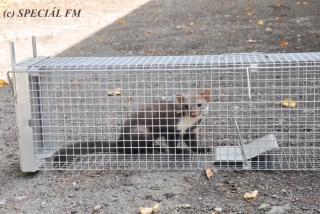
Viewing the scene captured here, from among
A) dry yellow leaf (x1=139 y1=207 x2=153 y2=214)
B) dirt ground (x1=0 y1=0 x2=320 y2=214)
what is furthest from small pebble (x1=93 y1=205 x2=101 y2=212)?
dry yellow leaf (x1=139 y1=207 x2=153 y2=214)

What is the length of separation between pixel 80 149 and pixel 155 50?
14.4ft

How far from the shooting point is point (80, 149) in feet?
11.5

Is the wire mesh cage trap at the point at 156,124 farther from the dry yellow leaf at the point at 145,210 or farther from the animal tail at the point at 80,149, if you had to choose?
the dry yellow leaf at the point at 145,210

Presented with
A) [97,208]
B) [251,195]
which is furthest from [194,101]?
[97,208]

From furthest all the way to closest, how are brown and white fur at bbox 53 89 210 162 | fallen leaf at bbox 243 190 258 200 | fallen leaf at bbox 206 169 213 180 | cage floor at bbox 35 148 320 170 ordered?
brown and white fur at bbox 53 89 210 162 → cage floor at bbox 35 148 320 170 → fallen leaf at bbox 206 169 213 180 → fallen leaf at bbox 243 190 258 200

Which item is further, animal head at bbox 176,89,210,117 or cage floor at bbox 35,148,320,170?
animal head at bbox 176,89,210,117

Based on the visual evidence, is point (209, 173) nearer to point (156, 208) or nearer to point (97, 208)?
point (156, 208)

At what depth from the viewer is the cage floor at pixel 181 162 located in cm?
337

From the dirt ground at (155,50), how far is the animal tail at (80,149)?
131mm

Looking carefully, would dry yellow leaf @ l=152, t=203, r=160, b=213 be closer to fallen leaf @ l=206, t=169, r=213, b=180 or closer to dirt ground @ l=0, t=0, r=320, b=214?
dirt ground @ l=0, t=0, r=320, b=214

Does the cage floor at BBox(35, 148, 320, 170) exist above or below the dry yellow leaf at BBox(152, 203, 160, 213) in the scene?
A: above

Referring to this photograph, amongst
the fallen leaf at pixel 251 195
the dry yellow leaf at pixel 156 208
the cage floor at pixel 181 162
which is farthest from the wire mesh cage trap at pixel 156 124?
the dry yellow leaf at pixel 156 208

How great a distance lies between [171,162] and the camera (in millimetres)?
3551

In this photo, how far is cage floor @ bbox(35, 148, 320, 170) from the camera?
3.37m
